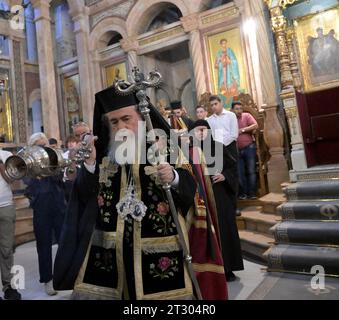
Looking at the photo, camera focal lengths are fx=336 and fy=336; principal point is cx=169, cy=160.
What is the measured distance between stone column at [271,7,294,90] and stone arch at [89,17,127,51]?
18.2ft

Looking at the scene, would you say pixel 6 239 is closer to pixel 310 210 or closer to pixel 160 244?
pixel 160 244

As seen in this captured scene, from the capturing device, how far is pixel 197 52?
894 centimetres

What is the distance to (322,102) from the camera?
6.00 m

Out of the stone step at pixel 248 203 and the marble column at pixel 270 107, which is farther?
the marble column at pixel 270 107

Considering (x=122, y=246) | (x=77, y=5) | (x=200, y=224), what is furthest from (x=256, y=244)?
(x=77, y=5)

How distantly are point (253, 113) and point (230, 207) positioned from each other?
3.73 metres

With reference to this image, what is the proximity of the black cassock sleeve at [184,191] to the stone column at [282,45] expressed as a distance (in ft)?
16.9

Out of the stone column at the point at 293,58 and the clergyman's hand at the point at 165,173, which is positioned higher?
the stone column at the point at 293,58

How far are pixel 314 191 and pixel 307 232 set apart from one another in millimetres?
674

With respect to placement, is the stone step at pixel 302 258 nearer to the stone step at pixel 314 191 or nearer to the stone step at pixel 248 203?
the stone step at pixel 314 191

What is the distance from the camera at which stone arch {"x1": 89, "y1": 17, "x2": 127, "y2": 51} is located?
10688 mm

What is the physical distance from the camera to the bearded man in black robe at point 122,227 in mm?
1808

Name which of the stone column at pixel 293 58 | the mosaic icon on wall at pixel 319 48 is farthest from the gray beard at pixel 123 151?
the mosaic icon on wall at pixel 319 48
